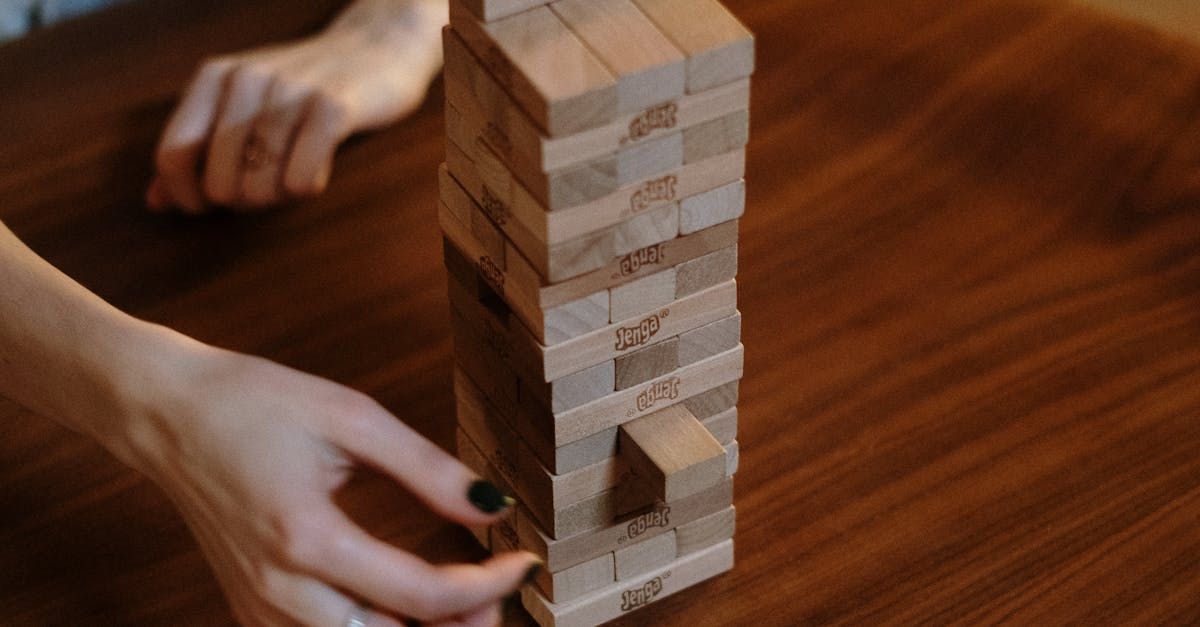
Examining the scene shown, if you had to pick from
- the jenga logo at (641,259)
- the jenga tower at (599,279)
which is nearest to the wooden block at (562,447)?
the jenga tower at (599,279)

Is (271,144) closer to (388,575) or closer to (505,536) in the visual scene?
(505,536)

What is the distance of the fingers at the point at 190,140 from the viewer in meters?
1.31

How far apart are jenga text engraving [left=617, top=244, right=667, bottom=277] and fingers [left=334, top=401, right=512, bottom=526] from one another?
5.5 inches

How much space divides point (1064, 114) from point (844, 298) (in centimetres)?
31

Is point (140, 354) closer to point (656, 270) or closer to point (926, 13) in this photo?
point (656, 270)

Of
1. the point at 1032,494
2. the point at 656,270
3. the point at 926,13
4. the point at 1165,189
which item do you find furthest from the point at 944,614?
the point at 926,13

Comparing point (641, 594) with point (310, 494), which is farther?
point (641, 594)

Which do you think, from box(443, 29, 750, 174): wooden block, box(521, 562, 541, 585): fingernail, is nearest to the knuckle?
box(521, 562, 541, 585): fingernail

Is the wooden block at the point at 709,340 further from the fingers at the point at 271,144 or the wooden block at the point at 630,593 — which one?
the fingers at the point at 271,144

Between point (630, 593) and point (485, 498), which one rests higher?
point (485, 498)

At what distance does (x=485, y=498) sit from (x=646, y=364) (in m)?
0.12

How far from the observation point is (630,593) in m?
1.00

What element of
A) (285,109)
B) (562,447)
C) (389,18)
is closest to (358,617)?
(562,447)

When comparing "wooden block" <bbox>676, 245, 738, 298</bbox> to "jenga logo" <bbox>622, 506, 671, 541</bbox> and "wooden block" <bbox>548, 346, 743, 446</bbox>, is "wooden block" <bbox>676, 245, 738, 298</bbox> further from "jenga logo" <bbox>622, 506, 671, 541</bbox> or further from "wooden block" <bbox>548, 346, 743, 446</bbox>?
"jenga logo" <bbox>622, 506, 671, 541</bbox>
